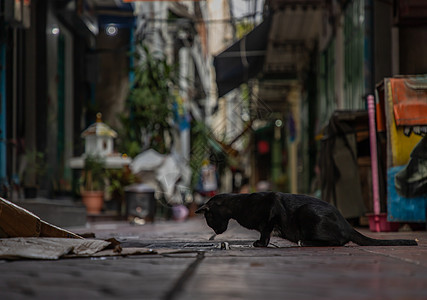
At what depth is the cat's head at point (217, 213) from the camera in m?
4.93

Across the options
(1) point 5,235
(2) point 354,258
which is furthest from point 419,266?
(1) point 5,235

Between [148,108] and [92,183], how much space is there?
3707 millimetres

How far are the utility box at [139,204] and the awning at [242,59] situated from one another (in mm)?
3764

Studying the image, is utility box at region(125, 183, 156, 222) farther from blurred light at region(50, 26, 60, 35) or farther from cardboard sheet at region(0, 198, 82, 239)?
cardboard sheet at region(0, 198, 82, 239)

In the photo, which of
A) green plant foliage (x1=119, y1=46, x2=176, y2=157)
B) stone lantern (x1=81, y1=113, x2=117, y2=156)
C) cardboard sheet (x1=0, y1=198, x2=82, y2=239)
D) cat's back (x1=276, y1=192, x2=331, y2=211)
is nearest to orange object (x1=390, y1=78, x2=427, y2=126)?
cat's back (x1=276, y1=192, x2=331, y2=211)

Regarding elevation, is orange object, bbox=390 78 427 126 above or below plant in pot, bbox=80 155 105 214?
above

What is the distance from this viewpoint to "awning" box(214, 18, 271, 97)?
16.0 meters

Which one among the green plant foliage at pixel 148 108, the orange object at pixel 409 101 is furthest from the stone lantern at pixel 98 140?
the orange object at pixel 409 101

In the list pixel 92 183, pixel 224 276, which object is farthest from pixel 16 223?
pixel 92 183

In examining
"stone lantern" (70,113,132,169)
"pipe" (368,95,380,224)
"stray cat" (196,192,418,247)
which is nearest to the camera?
"stray cat" (196,192,418,247)

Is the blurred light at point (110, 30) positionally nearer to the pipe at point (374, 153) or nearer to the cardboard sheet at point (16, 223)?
the pipe at point (374, 153)

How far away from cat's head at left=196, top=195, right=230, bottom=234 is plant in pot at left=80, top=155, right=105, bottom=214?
378 inches

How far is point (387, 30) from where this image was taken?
33.5ft

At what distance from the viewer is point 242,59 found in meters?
16.4
